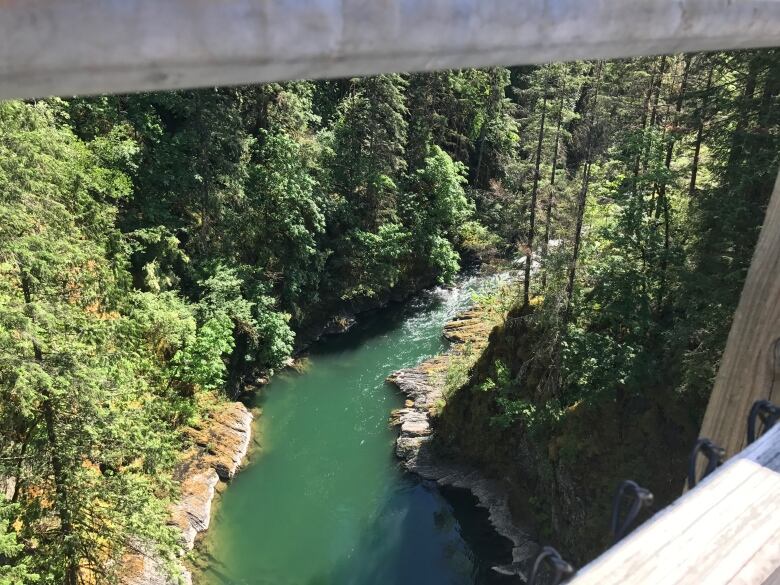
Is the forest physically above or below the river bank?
above

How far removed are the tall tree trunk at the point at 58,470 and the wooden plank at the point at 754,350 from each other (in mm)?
6372

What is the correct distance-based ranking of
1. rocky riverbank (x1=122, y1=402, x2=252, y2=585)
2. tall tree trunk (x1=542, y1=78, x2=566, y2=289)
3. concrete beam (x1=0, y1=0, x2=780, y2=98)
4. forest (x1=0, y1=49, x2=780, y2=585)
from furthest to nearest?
tall tree trunk (x1=542, y1=78, x2=566, y2=289) < rocky riverbank (x1=122, y1=402, x2=252, y2=585) < forest (x1=0, y1=49, x2=780, y2=585) < concrete beam (x1=0, y1=0, x2=780, y2=98)

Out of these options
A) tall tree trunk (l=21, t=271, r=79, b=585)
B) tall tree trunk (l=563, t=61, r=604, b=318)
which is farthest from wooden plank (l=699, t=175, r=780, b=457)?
tall tree trunk (l=563, t=61, r=604, b=318)

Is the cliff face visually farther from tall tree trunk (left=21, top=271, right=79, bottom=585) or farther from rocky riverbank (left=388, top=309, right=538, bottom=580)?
tall tree trunk (left=21, top=271, right=79, bottom=585)

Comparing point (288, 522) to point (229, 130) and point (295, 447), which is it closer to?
point (295, 447)

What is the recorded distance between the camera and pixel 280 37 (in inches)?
18.3

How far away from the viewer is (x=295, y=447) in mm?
12938

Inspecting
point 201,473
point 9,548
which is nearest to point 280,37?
point 9,548

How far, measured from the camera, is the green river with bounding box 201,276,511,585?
10.1m

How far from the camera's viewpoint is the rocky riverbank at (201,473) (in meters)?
9.13

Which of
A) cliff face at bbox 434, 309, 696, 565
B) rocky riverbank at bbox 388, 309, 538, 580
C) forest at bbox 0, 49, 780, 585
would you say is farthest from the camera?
rocky riverbank at bbox 388, 309, 538, 580

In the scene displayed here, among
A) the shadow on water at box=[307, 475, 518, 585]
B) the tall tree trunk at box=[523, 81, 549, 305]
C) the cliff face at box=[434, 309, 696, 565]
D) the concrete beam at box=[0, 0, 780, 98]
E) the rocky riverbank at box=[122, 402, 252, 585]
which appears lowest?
the shadow on water at box=[307, 475, 518, 585]

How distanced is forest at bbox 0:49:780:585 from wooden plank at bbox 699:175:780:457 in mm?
6108

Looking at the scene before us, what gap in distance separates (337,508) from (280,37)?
11.9 meters
